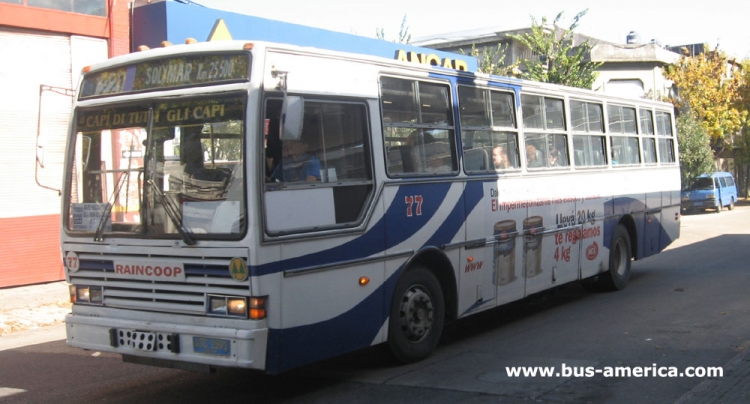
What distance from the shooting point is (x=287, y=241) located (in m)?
6.30

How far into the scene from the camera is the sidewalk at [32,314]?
Answer: 35.5 ft

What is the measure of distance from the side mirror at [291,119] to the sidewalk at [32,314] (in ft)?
19.9

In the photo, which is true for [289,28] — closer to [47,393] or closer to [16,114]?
[16,114]

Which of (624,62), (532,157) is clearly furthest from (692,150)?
(532,157)

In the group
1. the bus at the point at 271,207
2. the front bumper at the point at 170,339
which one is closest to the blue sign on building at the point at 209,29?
the bus at the point at 271,207

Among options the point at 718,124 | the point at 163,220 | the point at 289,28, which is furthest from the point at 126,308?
the point at 718,124

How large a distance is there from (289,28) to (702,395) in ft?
43.0

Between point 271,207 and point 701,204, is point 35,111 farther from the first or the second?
point 701,204

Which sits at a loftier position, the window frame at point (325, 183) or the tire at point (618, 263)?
the window frame at point (325, 183)

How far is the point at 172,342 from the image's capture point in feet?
20.8

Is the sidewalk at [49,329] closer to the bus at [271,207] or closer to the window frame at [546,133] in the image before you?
the bus at [271,207]

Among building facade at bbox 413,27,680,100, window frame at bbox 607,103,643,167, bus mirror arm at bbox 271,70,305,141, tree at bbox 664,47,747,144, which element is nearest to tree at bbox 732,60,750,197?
tree at bbox 664,47,747,144

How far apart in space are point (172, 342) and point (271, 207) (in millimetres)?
1367

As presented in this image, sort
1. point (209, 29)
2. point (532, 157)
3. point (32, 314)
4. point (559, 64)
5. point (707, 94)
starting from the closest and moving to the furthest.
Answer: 1. point (532, 157)
2. point (32, 314)
3. point (209, 29)
4. point (559, 64)
5. point (707, 94)
